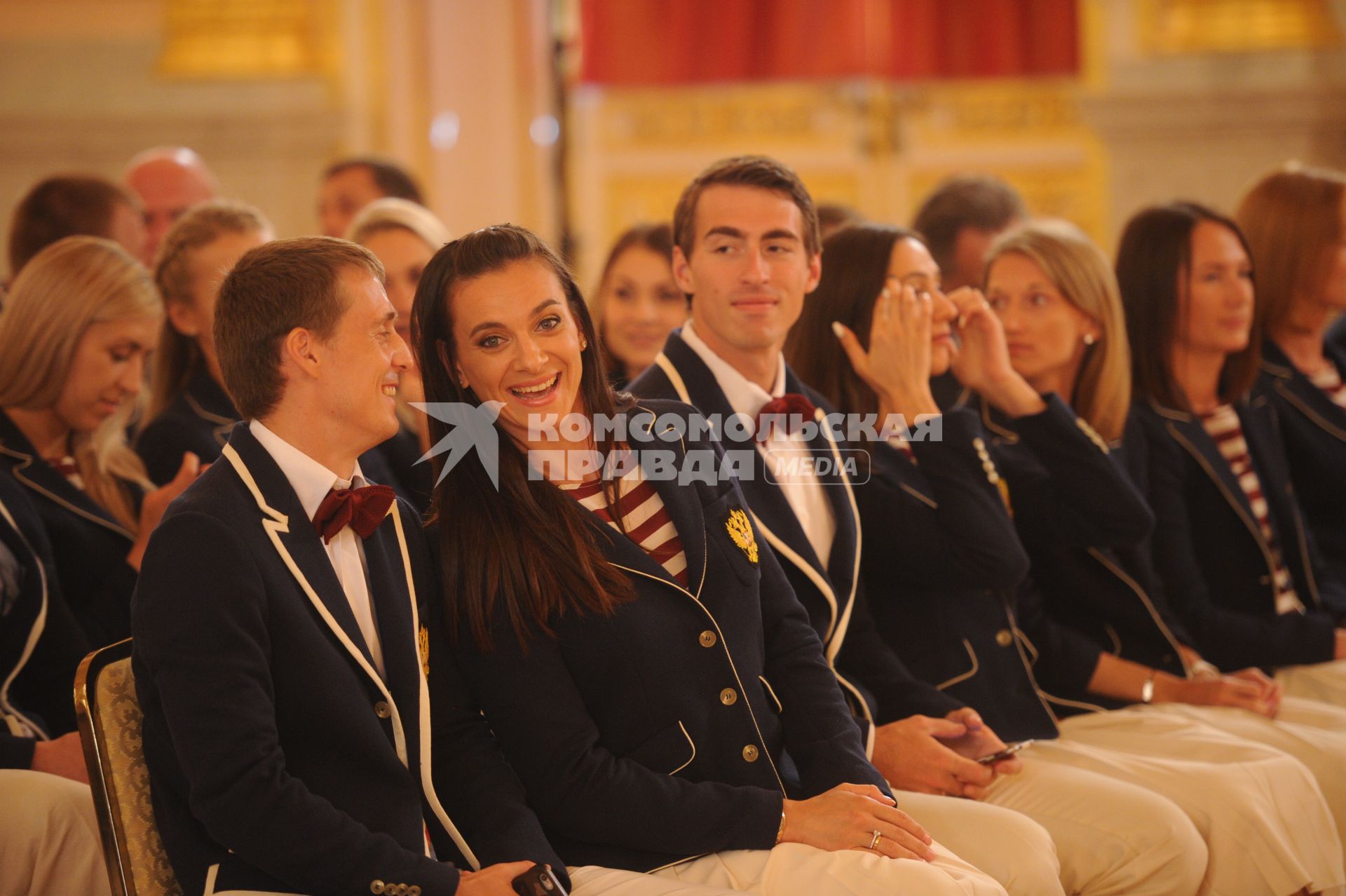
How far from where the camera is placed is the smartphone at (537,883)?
1.73 m

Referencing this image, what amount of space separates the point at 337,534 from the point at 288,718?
0.84 ft

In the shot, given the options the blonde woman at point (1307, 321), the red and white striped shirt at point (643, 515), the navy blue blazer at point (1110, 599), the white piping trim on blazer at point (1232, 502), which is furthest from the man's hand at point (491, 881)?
the blonde woman at point (1307, 321)

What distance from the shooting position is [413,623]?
6.03 feet

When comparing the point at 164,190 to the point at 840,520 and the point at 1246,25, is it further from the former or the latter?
the point at 1246,25

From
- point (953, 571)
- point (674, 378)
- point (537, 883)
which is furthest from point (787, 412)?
point (537, 883)

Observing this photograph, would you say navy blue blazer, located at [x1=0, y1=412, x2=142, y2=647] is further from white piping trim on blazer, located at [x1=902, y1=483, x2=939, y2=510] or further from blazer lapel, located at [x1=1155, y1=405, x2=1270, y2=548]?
blazer lapel, located at [x1=1155, y1=405, x2=1270, y2=548]

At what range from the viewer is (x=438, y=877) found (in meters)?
1.71

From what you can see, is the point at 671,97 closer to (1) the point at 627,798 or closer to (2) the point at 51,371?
(2) the point at 51,371

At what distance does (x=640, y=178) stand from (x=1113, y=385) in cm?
346

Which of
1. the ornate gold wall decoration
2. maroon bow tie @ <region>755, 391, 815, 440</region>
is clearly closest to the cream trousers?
maroon bow tie @ <region>755, 391, 815, 440</region>

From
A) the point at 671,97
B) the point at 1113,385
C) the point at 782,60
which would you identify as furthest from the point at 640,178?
the point at 1113,385

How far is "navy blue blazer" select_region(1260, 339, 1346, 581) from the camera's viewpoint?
3498 millimetres

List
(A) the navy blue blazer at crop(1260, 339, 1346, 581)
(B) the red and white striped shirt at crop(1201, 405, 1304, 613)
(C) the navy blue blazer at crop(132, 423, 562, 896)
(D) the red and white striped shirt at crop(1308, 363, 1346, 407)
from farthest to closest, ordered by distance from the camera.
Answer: (D) the red and white striped shirt at crop(1308, 363, 1346, 407)
(A) the navy blue blazer at crop(1260, 339, 1346, 581)
(B) the red and white striped shirt at crop(1201, 405, 1304, 613)
(C) the navy blue blazer at crop(132, 423, 562, 896)

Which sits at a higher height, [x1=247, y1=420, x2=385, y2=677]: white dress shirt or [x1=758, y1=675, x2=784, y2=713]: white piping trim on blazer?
[x1=247, y1=420, x2=385, y2=677]: white dress shirt
